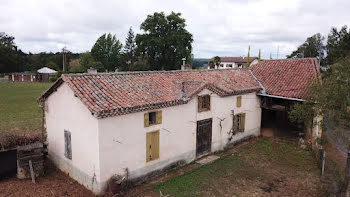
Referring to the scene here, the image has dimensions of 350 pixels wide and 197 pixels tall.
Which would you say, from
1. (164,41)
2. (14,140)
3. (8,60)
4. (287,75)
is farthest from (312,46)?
(8,60)

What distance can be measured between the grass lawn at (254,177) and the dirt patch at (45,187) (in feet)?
11.9

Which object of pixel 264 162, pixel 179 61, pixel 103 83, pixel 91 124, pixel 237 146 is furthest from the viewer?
pixel 179 61

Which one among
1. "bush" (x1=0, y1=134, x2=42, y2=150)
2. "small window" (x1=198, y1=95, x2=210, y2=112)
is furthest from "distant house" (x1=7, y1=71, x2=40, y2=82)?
"small window" (x1=198, y1=95, x2=210, y2=112)

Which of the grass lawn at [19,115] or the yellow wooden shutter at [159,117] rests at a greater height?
the yellow wooden shutter at [159,117]

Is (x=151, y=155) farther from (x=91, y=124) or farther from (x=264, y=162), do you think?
(x=264, y=162)

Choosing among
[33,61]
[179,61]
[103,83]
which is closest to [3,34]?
[33,61]

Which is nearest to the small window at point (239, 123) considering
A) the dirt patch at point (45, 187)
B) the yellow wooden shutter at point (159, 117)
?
the yellow wooden shutter at point (159, 117)

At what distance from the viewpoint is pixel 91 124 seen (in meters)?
10.5

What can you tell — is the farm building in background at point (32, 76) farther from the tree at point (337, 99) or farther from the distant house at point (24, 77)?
the tree at point (337, 99)

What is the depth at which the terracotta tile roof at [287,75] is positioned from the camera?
1791 centimetres

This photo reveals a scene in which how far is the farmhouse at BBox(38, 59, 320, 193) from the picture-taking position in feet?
35.0

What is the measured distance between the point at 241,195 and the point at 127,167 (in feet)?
17.3

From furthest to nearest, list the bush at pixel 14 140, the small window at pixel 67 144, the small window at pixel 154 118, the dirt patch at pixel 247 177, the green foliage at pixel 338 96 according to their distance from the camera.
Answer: the bush at pixel 14 140
the small window at pixel 154 118
the small window at pixel 67 144
the dirt patch at pixel 247 177
the green foliage at pixel 338 96

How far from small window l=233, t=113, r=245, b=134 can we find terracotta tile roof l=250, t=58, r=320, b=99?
9.75 feet
